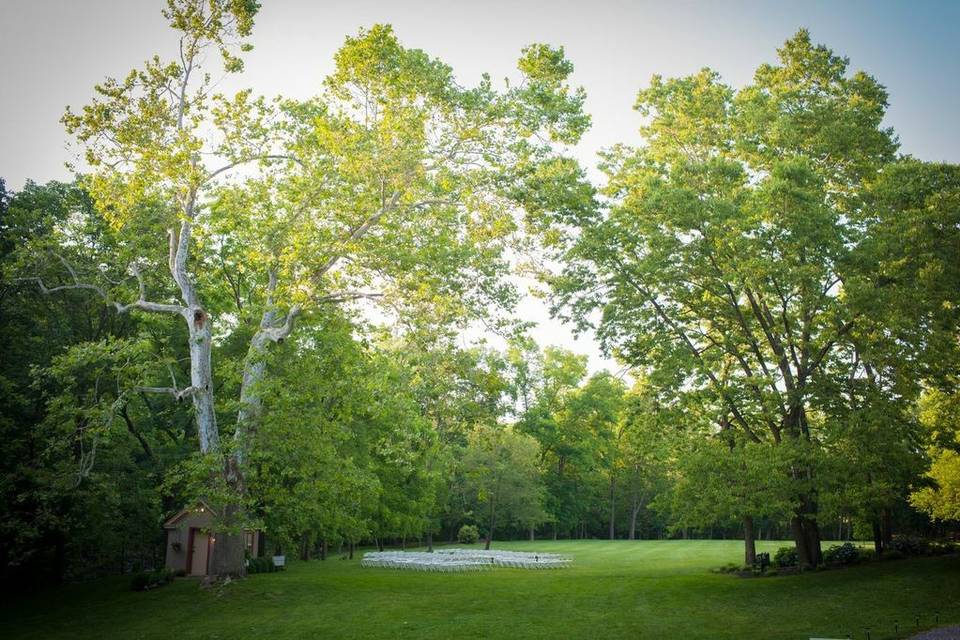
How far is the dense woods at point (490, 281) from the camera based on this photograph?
18734 millimetres

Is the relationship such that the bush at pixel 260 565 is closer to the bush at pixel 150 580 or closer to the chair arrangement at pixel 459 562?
the bush at pixel 150 580

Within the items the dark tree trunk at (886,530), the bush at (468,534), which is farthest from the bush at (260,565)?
the dark tree trunk at (886,530)

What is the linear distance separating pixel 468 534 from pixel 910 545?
3797cm

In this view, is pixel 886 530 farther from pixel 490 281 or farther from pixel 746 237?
pixel 490 281

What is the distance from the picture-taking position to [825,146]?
77.0 feet

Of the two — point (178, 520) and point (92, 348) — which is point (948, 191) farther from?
point (178, 520)

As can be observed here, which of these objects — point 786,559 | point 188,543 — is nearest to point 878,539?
point 786,559

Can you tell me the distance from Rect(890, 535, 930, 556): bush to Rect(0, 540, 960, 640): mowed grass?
3.70 ft

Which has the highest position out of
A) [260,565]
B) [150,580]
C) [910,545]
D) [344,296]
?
[344,296]

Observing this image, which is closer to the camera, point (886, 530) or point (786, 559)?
point (886, 530)

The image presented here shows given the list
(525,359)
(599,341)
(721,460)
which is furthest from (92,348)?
(525,359)

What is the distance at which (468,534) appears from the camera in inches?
2231

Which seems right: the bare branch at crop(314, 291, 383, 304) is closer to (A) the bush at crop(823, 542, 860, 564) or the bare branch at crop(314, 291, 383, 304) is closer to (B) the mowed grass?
(B) the mowed grass

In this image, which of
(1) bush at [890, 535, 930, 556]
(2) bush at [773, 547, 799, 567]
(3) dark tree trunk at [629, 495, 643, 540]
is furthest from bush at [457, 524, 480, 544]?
(1) bush at [890, 535, 930, 556]
